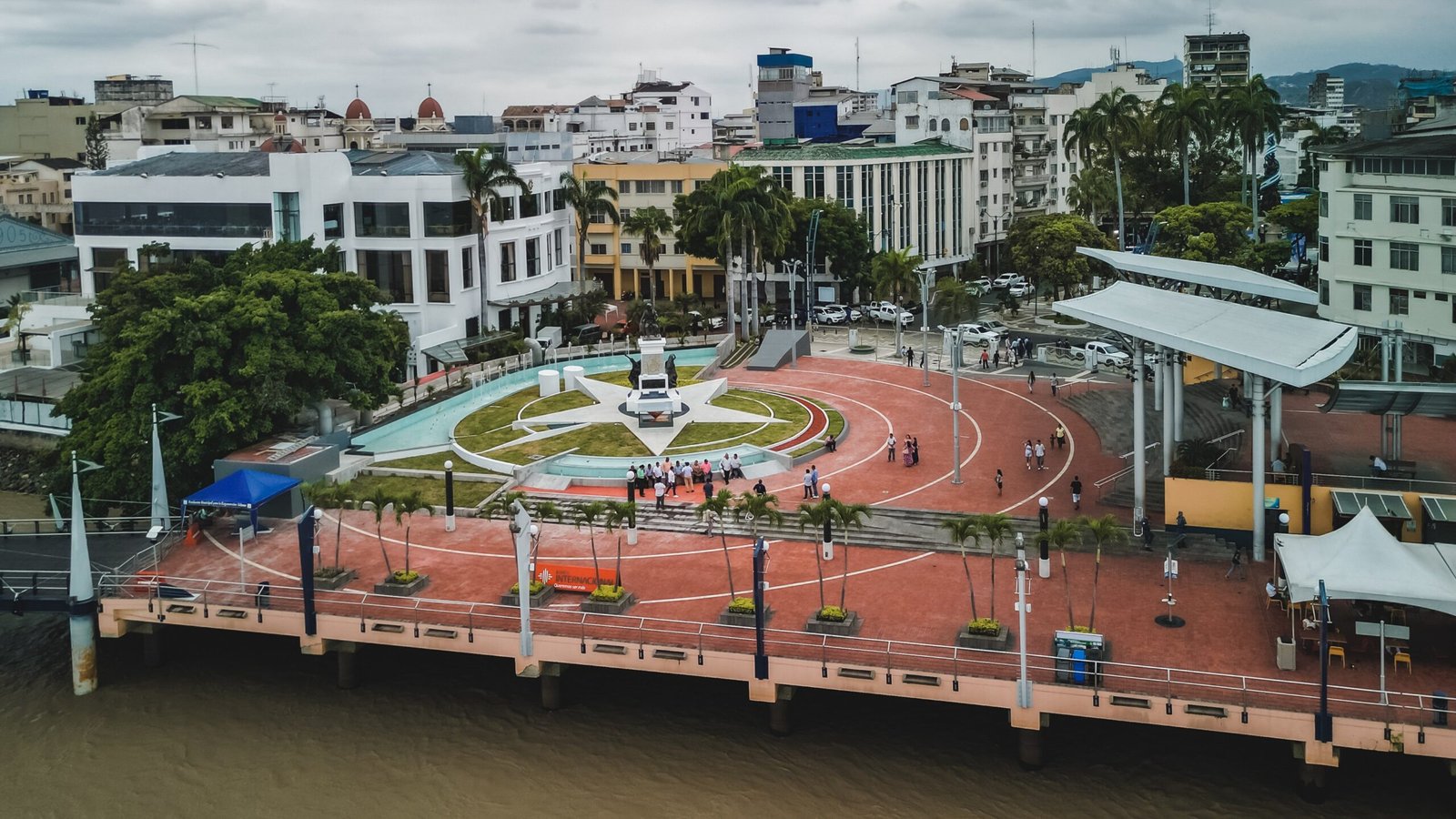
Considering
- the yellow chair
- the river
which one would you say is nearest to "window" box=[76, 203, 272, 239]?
the river

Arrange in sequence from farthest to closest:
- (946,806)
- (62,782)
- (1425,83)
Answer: (1425,83) → (62,782) → (946,806)

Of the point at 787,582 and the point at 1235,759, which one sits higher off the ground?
the point at 787,582

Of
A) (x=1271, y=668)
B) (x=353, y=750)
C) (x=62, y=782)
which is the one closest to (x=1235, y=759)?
(x=1271, y=668)

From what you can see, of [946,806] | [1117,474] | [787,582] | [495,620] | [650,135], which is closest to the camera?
[946,806]

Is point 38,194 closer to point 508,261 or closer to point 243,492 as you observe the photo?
point 508,261

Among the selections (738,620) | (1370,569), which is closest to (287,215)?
(738,620)

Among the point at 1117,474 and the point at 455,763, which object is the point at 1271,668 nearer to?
the point at 1117,474

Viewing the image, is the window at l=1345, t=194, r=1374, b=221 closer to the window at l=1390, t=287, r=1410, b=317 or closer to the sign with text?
the window at l=1390, t=287, r=1410, b=317
